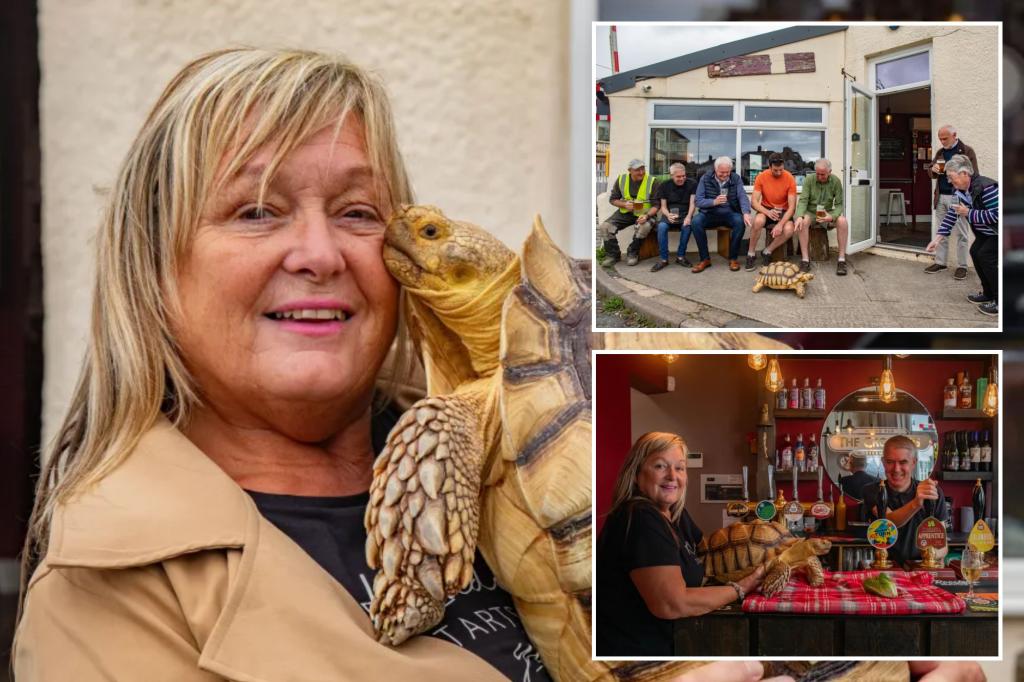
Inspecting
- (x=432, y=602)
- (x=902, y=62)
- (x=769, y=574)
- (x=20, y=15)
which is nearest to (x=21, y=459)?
(x=20, y=15)

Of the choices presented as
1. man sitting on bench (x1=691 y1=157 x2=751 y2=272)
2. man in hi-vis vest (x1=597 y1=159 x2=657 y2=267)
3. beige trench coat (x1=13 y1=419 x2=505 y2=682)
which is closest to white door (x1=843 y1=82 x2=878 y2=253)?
man sitting on bench (x1=691 y1=157 x2=751 y2=272)

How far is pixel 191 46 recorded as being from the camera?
1.84 m

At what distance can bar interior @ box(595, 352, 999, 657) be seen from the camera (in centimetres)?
113

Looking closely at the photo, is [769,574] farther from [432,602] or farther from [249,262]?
[249,262]

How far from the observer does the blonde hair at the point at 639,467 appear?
1137 mm

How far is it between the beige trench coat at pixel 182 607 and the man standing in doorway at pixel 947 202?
2.41 feet

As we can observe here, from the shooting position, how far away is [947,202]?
3.74ft

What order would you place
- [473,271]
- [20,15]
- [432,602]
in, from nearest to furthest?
[432,602] < [473,271] < [20,15]

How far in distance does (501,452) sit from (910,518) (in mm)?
478

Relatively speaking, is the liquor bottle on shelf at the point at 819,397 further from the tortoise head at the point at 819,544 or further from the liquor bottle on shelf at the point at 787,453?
the tortoise head at the point at 819,544

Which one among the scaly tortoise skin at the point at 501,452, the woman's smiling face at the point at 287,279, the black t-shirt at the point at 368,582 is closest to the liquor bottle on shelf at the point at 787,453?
the scaly tortoise skin at the point at 501,452

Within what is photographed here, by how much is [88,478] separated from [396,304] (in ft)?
1.34

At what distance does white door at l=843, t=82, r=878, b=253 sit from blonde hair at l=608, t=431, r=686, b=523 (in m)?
0.30

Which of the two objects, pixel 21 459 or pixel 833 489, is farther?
pixel 21 459
